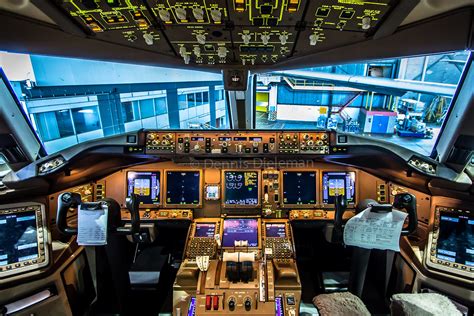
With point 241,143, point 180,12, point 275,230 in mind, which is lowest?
point 275,230

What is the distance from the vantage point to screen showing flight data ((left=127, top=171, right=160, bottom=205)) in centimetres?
288

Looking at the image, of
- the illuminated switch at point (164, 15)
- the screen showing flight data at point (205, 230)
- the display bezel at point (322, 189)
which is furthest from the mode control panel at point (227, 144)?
the illuminated switch at point (164, 15)

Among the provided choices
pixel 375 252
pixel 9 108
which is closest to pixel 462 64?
pixel 375 252

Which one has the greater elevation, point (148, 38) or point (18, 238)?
point (148, 38)

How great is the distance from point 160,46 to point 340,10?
1.17 metres

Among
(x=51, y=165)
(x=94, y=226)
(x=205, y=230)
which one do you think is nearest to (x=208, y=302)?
(x=205, y=230)

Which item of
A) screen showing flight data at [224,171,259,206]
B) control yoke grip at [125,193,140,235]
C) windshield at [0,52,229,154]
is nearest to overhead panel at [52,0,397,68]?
windshield at [0,52,229,154]

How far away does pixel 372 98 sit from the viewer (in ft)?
10.6

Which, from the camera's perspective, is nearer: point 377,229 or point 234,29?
point 234,29

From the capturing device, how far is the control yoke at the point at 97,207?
2.01 m

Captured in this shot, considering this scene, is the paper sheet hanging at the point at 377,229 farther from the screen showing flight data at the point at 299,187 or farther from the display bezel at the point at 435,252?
the screen showing flight data at the point at 299,187

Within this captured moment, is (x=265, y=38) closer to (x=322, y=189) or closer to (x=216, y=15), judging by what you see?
(x=216, y=15)

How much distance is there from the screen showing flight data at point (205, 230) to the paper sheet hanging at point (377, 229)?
129 centimetres

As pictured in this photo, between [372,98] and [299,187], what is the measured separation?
Result: 145 centimetres
